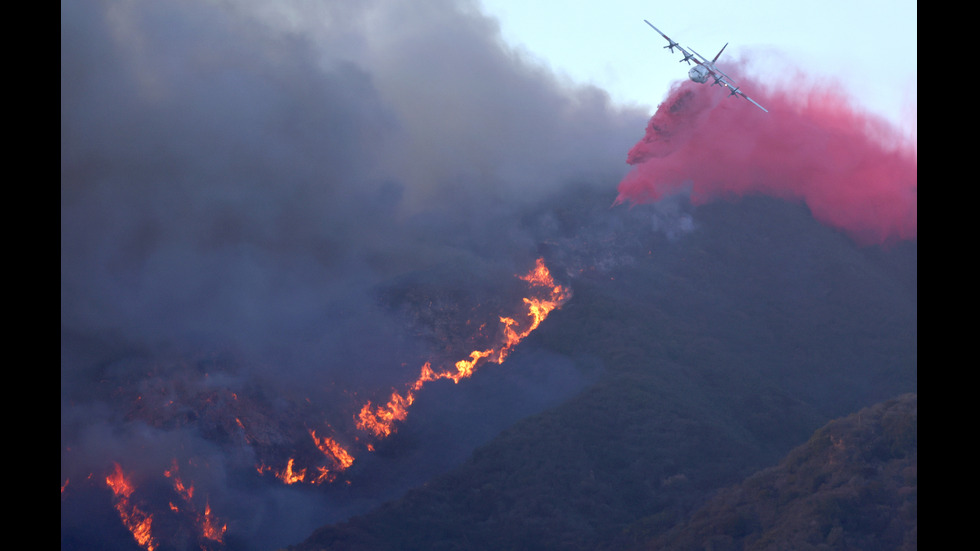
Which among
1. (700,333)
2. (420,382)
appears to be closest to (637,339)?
(700,333)

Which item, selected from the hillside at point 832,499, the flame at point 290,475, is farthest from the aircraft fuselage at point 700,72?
the flame at point 290,475

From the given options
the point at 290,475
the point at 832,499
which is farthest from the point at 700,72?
the point at 290,475

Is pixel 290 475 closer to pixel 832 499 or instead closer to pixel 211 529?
pixel 211 529

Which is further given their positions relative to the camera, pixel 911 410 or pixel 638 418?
pixel 638 418

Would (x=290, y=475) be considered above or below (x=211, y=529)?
above

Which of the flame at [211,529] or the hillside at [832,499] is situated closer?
the hillside at [832,499]

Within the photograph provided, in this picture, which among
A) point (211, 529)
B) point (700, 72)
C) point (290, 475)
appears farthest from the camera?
point (290, 475)

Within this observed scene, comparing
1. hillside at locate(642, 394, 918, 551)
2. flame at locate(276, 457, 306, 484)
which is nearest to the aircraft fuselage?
hillside at locate(642, 394, 918, 551)

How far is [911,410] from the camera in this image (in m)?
57.4

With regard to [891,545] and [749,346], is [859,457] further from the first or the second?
[749,346]

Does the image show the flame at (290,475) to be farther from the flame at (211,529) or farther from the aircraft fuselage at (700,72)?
the aircraft fuselage at (700,72)

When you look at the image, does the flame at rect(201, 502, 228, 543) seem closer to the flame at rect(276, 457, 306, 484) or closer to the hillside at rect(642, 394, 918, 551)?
the flame at rect(276, 457, 306, 484)

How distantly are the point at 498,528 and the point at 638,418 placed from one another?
20636mm
